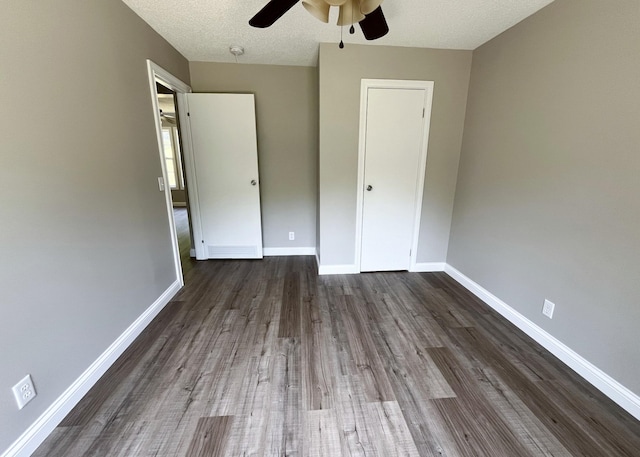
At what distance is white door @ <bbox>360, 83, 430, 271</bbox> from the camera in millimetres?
2605

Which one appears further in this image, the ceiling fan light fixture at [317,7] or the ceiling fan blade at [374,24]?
the ceiling fan blade at [374,24]

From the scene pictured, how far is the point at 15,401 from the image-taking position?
43.3 inches

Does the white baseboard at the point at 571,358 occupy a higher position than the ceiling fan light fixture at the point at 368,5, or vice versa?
the ceiling fan light fixture at the point at 368,5

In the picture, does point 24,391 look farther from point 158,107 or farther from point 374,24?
point 374,24

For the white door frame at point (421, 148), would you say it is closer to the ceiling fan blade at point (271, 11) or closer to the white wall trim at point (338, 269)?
the white wall trim at point (338, 269)

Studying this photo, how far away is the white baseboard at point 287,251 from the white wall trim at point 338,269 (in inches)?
26.1

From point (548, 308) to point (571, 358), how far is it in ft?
1.05

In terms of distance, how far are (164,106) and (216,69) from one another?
3.80m

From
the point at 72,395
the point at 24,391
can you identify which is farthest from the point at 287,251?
the point at 24,391

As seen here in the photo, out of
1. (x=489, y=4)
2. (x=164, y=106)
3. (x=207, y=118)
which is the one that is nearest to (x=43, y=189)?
(x=207, y=118)

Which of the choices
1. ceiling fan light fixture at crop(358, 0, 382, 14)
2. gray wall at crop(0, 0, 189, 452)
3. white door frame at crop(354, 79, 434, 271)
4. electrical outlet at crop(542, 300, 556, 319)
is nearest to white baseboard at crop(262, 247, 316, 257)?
white door frame at crop(354, 79, 434, 271)

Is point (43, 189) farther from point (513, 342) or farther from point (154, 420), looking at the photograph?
point (513, 342)

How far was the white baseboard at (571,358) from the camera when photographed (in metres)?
1.38

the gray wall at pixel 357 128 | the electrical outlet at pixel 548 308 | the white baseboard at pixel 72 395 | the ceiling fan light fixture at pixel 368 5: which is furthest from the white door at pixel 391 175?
the white baseboard at pixel 72 395
